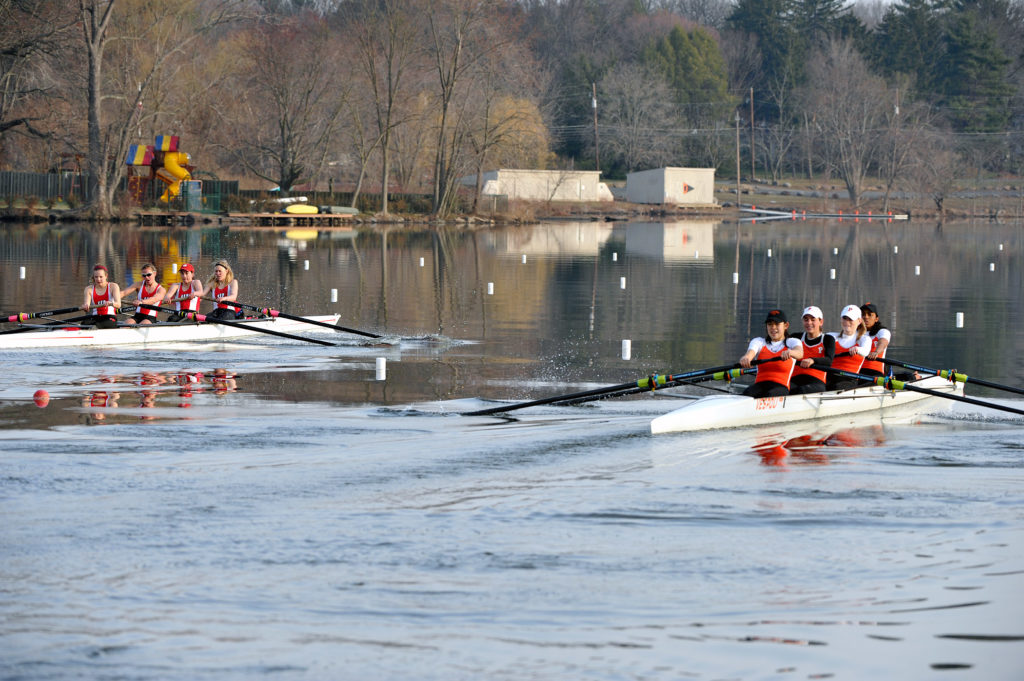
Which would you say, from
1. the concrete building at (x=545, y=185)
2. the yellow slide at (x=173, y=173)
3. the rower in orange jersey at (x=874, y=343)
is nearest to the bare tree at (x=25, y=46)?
the yellow slide at (x=173, y=173)

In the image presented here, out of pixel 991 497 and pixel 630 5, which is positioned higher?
pixel 630 5

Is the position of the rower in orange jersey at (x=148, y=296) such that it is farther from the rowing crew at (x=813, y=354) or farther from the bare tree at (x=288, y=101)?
the bare tree at (x=288, y=101)

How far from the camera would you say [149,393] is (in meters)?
15.0

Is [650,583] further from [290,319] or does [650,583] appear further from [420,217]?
[420,217]

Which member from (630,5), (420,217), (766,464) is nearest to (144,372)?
(766,464)

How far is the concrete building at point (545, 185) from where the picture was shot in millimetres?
86750

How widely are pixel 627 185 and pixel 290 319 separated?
79.9 metres

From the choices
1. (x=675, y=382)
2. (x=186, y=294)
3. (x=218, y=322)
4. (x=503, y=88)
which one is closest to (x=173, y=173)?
(x=503, y=88)

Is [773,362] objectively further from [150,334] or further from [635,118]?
[635,118]

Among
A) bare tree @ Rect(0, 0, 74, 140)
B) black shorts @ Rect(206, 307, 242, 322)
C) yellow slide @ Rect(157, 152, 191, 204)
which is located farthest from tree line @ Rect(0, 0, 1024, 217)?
black shorts @ Rect(206, 307, 242, 322)

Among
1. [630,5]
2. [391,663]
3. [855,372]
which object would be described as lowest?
[391,663]

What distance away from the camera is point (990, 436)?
1324cm

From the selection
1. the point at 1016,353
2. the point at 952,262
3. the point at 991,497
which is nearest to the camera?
the point at 991,497

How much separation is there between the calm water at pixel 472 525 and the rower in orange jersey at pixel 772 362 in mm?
477
